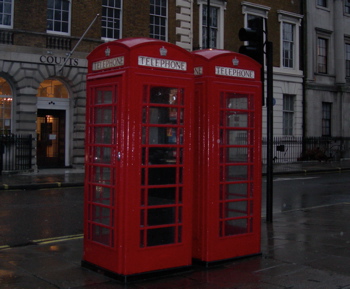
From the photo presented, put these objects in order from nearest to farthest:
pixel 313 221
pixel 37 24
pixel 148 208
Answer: pixel 148 208 → pixel 313 221 → pixel 37 24

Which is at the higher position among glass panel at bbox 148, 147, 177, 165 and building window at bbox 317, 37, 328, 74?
building window at bbox 317, 37, 328, 74

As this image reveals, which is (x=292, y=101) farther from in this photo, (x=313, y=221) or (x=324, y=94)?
(x=313, y=221)

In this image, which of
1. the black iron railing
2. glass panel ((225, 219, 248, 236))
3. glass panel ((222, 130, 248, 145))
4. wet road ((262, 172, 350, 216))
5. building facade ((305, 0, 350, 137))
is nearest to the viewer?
glass panel ((222, 130, 248, 145))

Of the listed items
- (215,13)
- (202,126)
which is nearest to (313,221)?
(202,126)

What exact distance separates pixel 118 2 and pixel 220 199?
19.1 meters

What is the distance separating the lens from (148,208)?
529 centimetres

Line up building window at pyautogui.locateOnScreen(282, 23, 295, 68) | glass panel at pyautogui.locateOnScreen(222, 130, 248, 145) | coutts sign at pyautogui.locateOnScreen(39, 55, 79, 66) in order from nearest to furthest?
glass panel at pyautogui.locateOnScreen(222, 130, 248, 145), coutts sign at pyautogui.locateOnScreen(39, 55, 79, 66), building window at pyautogui.locateOnScreen(282, 23, 295, 68)

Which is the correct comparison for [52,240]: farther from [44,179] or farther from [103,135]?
[44,179]

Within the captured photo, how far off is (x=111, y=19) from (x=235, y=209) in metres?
A: 18.7

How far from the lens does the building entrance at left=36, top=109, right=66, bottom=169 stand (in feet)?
71.6

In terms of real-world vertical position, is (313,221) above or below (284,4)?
below

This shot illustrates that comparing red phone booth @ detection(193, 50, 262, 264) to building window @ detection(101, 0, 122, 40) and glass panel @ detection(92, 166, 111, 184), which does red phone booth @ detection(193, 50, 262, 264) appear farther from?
building window @ detection(101, 0, 122, 40)

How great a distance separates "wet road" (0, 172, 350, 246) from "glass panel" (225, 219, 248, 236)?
3341 millimetres

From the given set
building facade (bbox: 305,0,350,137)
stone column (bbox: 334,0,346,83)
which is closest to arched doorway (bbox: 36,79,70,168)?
building facade (bbox: 305,0,350,137)
